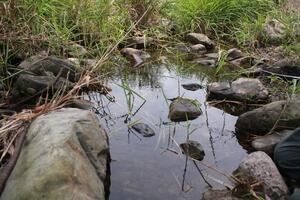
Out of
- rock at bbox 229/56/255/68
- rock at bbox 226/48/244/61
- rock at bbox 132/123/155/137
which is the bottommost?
rock at bbox 132/123/155/137

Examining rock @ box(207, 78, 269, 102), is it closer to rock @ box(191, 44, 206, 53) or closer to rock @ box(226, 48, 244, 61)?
rock @ box(226, 48, 244, 61)

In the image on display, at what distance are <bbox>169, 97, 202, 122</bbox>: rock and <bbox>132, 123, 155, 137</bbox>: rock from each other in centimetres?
24

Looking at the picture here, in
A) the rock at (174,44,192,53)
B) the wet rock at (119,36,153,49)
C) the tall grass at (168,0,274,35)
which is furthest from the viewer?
the tall grass at (168,0,274,35)

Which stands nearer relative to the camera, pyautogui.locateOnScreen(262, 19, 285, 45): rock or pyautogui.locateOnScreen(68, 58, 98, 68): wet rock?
pyautogui.locateOnScreen(68, 58, 98, 68): wet rock

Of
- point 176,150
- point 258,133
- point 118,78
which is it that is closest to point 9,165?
point 176,150

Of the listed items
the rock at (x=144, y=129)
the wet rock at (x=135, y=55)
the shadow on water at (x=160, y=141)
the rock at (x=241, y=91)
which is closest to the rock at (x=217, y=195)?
the shadow on water at (x=160, y=141)

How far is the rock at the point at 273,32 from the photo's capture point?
520 centimetres

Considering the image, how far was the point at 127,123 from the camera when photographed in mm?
3088

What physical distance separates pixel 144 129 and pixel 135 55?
5.44ft

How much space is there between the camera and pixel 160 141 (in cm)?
288

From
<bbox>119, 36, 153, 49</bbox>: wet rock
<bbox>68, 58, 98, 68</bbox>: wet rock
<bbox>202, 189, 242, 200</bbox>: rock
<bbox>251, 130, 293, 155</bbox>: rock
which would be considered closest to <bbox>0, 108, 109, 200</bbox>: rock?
<bbox>202, 189, 242, 200</bbox>: rock

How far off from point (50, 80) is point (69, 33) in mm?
924

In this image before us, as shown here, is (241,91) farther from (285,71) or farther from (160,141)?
(160,141)

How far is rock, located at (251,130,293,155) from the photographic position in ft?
9.04
